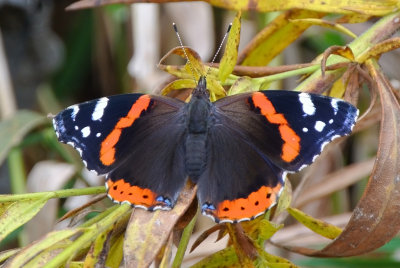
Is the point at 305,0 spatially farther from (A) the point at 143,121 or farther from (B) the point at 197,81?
(A) the point at 143,121

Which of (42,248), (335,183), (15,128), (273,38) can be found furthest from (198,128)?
(15,128)

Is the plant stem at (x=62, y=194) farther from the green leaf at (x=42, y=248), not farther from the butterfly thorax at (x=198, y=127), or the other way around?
the butterfly thorax at (x=198, y=127)

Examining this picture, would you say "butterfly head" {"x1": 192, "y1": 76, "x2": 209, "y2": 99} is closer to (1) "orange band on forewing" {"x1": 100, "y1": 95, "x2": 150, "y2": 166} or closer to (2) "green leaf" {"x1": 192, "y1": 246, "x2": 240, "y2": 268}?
(1) "orange band on forewing" {"x1": 100, "y1": 95, "x2": 150, "y2": 166}

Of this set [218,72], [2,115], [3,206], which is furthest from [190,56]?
[2,115]

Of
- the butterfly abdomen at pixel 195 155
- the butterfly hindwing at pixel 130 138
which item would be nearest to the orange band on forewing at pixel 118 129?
the butterfly hindwing at pixel 130 138

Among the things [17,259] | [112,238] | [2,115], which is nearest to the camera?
[17,259]

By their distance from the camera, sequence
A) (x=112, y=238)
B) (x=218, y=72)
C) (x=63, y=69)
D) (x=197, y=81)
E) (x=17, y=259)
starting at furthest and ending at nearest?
(x=63, y=69) → (x=197, y=81) → (x=218, y=72) → (x=112, y=238) → (x=17, y=259)

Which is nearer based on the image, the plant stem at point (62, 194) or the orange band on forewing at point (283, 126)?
the plant stem at point (62, 194)
